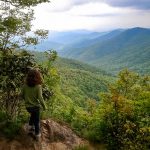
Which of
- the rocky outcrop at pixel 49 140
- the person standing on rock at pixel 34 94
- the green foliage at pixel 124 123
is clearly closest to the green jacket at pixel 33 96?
the person standing on rock at pixel 34 94

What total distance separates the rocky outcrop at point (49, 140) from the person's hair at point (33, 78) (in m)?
2.01

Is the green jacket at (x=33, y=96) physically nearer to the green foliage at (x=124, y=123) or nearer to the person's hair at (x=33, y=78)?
the person's hair at (x=33, y=78)

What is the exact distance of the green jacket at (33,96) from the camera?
496 inches

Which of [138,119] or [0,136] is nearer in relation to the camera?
[0,136]

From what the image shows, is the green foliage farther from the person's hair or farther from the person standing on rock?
the person's hair

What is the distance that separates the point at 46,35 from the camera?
22.2 metres

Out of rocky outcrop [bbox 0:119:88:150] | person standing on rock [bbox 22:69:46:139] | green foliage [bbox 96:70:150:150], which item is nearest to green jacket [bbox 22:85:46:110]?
person standing on rock [bbox 22:69:46:139]

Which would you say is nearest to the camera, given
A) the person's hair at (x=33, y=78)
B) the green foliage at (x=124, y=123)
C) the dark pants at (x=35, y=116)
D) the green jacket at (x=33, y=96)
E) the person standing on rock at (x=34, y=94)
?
the person's hair at (x=33, y=78)

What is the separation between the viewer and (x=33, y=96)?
1267 cm

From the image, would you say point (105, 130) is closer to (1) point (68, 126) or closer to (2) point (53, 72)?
(1) point (68, 126)

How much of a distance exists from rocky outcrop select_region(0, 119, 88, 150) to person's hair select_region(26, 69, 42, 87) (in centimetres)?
201

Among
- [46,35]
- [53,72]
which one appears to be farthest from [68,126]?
[53,72]

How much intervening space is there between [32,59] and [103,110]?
13.1ft

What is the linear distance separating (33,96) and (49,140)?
7.47 feet
